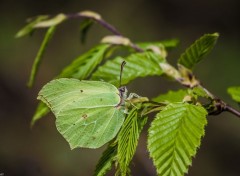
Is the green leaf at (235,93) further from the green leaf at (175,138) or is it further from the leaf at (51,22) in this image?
the leaf at (51,22)

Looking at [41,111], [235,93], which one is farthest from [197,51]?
[41,111]

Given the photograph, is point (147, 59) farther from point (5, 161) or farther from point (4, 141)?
point (4, 141)

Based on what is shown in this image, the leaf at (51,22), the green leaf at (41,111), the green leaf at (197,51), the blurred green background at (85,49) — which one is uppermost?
the green leaf at (197,51)

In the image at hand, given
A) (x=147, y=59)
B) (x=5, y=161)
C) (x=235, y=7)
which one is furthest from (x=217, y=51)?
(x=147, y=59)

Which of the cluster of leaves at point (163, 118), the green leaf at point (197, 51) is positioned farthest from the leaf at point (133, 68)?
the green leaf at point (197, 51)

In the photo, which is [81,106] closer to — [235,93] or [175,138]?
[175,138]

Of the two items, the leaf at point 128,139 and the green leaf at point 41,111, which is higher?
the leaf at point 128,139

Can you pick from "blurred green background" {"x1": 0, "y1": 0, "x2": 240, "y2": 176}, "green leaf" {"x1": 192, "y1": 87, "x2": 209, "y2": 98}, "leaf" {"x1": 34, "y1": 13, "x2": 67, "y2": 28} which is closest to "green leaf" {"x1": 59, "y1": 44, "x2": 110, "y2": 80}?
"leaf" {"x1": 34, "y1": 13, "x2": 67, "y2": 28}
